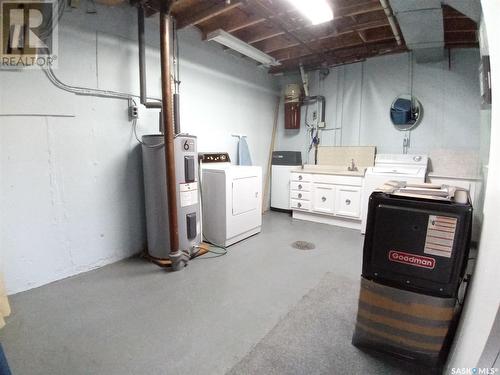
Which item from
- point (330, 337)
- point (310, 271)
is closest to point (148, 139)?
point (310, 271)

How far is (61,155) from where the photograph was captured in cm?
225

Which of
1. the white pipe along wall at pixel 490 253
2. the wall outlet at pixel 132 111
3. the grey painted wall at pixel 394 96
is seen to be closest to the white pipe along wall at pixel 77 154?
the wall outlet at pixel 132 111

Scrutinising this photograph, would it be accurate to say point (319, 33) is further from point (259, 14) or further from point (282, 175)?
point (282, 175)

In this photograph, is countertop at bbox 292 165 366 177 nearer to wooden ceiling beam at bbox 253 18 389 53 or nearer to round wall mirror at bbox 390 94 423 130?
round wall mirror at bbox 390 94 423 130

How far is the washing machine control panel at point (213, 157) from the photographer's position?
328 cm

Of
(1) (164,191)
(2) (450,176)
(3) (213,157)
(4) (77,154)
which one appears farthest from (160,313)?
(2) (450,176)

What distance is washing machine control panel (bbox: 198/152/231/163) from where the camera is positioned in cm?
328

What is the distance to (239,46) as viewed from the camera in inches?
137

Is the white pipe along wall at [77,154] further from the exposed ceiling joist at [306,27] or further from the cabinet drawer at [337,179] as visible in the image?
the cabinet drawer at [337,179]

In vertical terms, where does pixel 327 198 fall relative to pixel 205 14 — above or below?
below

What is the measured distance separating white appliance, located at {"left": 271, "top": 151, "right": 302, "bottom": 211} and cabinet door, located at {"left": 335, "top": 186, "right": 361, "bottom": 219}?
3.11 ft

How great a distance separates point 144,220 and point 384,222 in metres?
2.50

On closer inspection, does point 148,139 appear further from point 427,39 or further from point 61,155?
point 427,39

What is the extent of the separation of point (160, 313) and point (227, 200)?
1472 millimetres
